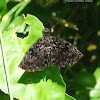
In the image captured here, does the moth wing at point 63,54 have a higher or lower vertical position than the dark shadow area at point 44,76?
higher

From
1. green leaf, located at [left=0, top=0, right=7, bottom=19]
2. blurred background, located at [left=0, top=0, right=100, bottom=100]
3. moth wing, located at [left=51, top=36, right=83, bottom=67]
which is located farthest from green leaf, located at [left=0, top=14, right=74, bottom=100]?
blurred background, located at [left=0, top=0, right=100, bottom=100]

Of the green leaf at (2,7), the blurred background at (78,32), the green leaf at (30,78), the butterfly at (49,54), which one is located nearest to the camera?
the green leaf at (30,78)

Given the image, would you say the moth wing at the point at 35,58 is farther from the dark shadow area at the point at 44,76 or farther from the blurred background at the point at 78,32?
the blurred background at the point at 78,32

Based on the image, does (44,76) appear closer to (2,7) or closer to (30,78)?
(30,78)

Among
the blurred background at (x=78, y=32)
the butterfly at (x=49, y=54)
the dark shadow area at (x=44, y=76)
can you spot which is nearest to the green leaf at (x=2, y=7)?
the blurred background at (x=78, y=32)

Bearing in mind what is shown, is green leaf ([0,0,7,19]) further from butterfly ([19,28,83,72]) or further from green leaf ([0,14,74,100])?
butterfly ([19,28,83,72])

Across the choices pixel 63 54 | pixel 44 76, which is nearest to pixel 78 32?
pixel 63 54

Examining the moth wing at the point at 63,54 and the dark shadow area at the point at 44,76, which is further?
the moth wing at the point at 63,54
